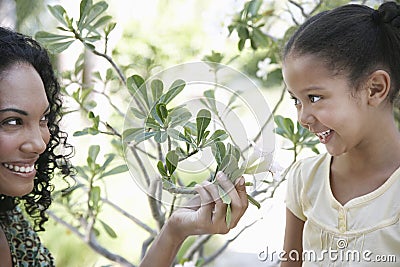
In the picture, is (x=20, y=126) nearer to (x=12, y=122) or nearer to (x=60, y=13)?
(x=12, y=122)

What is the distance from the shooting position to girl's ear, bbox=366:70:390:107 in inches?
44.0

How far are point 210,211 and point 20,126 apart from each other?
1.08 feet

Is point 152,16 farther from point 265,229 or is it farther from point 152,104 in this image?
point 152,104

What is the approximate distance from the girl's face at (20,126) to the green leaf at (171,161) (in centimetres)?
22

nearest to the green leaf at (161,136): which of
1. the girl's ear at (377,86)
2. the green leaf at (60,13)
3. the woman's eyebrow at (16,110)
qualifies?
the woman's eyebrow at (16,110)

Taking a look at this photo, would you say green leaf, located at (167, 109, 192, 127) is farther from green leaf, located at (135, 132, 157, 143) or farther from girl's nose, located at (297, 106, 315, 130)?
girl's nose, located at (297, 106, 315, 130)

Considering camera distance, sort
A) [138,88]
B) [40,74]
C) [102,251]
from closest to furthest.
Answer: [138,88] < [40,74] < [102,251]

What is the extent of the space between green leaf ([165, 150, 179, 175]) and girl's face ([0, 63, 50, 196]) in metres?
0.22

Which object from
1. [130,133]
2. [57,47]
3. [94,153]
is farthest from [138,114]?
[94,153]

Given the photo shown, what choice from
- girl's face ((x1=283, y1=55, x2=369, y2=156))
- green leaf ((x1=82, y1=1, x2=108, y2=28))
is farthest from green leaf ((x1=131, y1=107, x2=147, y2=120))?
green leaf ((x1=82, y1=1, x2=108, y2=28))

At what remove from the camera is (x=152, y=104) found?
3.35ft

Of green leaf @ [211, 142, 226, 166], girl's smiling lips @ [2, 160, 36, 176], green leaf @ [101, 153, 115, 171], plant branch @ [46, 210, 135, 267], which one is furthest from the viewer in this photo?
plant branch @ [46, 210, 135, 267]

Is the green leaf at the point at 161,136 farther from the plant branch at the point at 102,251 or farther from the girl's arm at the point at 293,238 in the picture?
the plant branch at the point at 102,251

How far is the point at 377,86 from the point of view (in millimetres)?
1125
